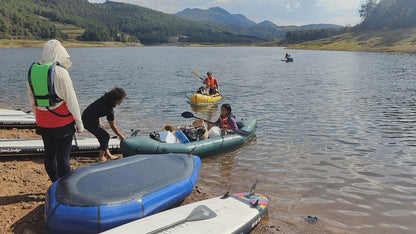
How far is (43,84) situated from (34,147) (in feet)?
12.6

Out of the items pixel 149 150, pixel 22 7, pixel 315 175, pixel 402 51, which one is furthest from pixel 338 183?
pixel 22 7

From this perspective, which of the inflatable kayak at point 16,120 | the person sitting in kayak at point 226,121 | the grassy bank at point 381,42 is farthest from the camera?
the grassy bank at point 381,42

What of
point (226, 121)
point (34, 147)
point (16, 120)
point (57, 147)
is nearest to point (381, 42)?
point (226, 121)

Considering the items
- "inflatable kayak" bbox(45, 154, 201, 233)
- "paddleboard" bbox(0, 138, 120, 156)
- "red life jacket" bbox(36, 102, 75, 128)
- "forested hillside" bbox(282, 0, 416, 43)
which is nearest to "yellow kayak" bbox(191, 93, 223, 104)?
"paddleboard" bbox(0, 138, 120, 156)

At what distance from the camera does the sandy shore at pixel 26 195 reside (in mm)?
4773

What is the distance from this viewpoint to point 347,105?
16516 millimetres

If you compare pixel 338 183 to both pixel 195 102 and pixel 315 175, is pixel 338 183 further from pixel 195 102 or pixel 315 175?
pixel 195 102

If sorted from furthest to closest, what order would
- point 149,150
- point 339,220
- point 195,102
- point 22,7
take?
1. point 22,7
2. point 195,102
3. point 149,150
4. point 339,220

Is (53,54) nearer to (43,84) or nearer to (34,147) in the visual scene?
(43,84)

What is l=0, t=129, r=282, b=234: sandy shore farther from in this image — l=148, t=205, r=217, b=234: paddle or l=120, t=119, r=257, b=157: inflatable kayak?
l=120, t=119, r=257, b=157: inflatable kayak

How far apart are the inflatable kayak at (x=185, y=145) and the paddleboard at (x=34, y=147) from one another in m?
0.95

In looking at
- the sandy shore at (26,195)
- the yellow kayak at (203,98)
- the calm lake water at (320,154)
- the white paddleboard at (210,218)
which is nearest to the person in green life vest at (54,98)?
the sandy shore at (26,195)

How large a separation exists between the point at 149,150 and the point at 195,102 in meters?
9.71

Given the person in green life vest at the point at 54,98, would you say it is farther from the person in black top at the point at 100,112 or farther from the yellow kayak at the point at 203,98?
the yellow kayak at the point at 203,98
